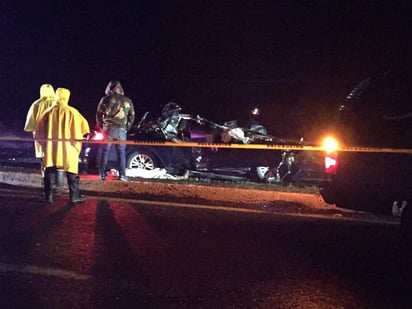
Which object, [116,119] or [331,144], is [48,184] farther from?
[331,144]

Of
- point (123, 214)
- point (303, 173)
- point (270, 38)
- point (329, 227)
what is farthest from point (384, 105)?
point (270, 38)

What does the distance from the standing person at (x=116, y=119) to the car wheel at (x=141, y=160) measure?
3.22 feet

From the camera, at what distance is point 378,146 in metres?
5.95

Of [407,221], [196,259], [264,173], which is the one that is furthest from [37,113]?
[407,221]

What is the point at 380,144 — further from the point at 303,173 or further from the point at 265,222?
the point at 303,173

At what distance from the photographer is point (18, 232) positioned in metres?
6.36

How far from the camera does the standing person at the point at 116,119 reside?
991cm

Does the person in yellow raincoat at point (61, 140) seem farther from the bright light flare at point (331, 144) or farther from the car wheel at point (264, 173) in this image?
the car wheel at point (264, 173)

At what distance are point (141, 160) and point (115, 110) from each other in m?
1.51

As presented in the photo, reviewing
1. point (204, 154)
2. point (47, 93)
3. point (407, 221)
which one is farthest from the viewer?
point (204, 154)

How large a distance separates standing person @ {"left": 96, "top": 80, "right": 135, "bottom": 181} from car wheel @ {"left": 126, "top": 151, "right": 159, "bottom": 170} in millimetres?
980

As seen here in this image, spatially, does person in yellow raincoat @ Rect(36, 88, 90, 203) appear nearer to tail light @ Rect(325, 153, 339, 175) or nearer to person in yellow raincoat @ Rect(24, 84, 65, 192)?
person in yellow raincoat @ Rect(24, 84, 65, 192)

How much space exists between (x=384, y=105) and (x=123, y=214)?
11.1ft

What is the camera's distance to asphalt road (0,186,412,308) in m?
4.48
